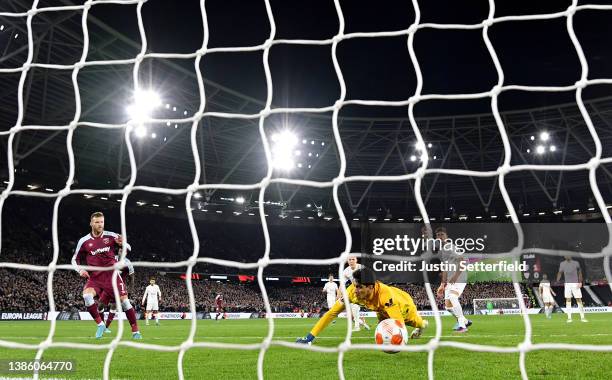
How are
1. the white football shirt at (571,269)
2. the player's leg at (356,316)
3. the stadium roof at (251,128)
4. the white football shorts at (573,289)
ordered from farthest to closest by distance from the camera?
the stadium roof at (251,128) < the white football shorts at (573,289) < the white football shirt at (571,269) < the player's leg at (356,316)

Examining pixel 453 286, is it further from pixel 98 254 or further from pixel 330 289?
pixel 330 289

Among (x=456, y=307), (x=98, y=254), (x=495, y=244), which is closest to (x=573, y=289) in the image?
(x=456, y=307)

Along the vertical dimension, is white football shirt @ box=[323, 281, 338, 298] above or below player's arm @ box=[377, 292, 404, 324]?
above

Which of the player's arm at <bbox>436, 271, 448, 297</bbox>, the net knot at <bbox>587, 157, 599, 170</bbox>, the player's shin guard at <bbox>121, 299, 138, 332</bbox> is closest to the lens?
the net knot at <bbox>587, 157, 599, 170</bbox>

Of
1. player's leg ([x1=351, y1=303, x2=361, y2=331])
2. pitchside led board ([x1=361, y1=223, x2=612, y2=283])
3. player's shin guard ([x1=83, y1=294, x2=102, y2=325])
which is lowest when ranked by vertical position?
player's leg ([x1=351, y1=303, x2=361, y2=331])

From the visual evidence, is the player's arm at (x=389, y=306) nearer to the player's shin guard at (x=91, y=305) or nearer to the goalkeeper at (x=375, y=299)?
the goalkeeper at (x=375, y=299)

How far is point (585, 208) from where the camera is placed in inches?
1478

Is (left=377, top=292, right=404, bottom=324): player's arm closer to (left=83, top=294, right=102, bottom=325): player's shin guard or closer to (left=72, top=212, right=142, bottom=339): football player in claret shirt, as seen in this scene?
(left=72, top=212, right=142, bottom=339): football player in claret shirt

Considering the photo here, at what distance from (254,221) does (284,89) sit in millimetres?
12551

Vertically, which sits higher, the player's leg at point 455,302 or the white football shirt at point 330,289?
the white football shirt at point 330,289

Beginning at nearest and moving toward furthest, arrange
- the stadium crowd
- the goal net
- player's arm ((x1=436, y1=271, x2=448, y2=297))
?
player's arm ((x1=436, y1=271, x2=448, y2=297)) < the stadium crowd < the goal net

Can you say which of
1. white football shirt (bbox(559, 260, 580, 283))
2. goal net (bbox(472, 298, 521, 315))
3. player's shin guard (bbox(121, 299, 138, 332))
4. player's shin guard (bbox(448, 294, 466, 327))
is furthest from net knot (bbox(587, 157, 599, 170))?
goal net (bbox(472, 298, 521, 315))

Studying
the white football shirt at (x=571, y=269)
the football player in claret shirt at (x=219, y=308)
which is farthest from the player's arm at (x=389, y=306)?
the football player in claret shirt at (x=219, y=308)

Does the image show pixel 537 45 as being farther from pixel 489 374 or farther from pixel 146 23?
pixel 489 374
